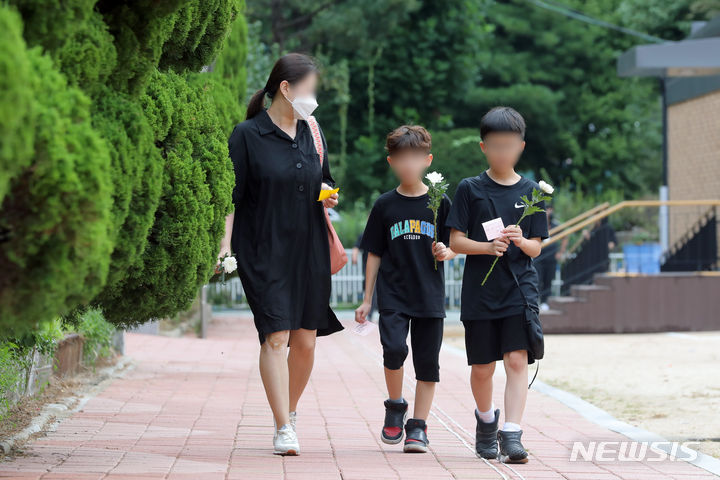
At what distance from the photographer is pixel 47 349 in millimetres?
7305

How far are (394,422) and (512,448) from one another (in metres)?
0.74

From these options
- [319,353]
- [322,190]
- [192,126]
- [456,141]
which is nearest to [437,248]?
[322,190]

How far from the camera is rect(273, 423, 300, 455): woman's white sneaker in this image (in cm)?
551

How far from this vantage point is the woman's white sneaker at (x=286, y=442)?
5.51m

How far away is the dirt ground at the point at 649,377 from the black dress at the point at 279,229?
2457mm

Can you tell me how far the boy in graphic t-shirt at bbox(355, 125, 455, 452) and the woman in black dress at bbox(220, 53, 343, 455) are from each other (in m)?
0.33

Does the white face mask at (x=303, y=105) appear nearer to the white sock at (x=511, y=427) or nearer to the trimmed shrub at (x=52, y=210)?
the white sock at (x=511, y=427)

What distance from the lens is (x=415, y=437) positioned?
583 centimetres

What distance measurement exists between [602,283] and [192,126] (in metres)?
12.9

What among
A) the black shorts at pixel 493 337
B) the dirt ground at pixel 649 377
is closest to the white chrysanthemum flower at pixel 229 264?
the black shorts at pixel 493 337

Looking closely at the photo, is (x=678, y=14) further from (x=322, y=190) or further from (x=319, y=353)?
(x=322, y=190)

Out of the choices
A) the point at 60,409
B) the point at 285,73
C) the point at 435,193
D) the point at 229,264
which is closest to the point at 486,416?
the point at 435,193

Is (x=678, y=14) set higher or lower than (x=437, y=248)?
higher

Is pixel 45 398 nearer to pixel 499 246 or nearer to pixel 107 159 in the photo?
pixel 499 246
